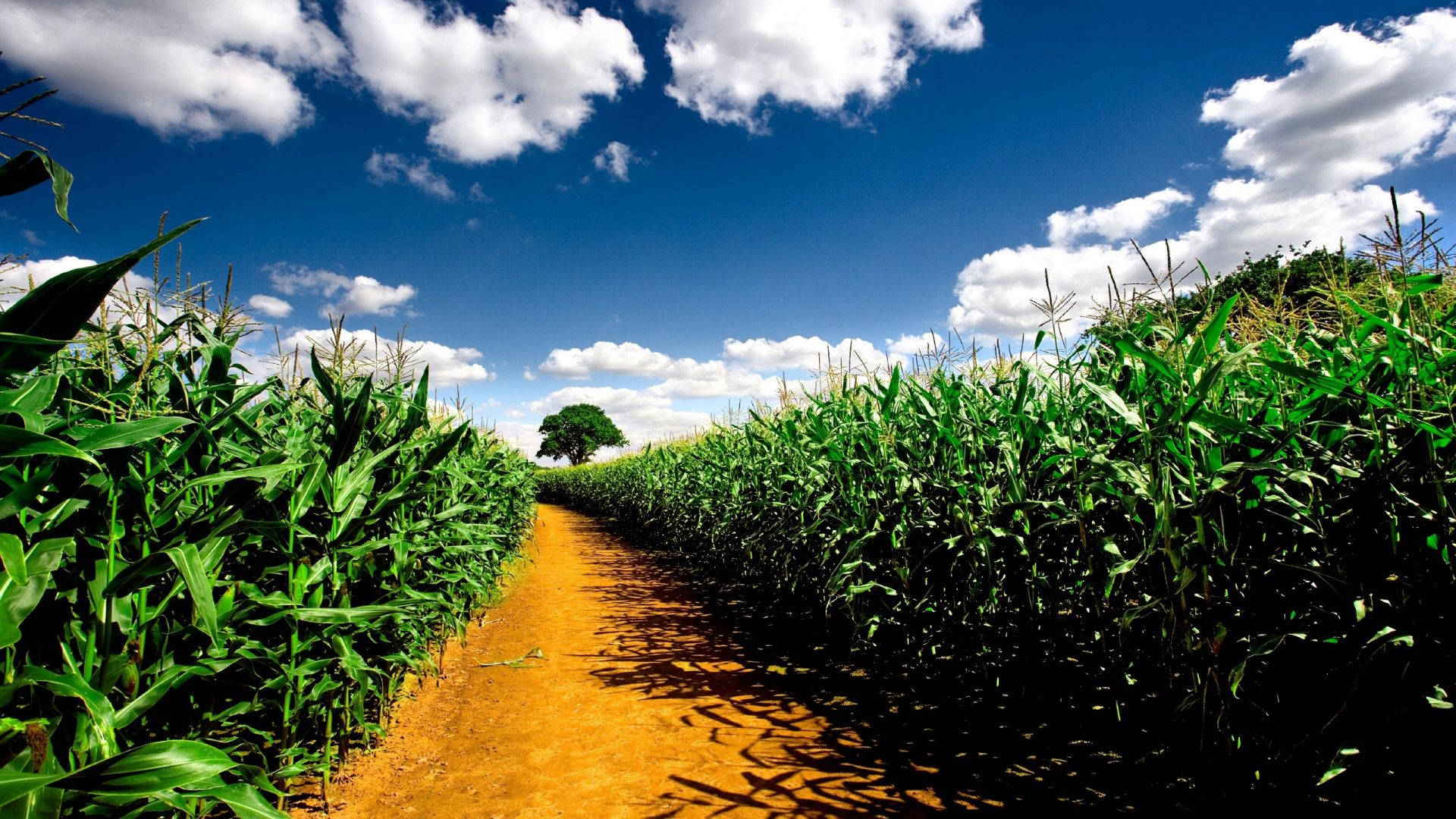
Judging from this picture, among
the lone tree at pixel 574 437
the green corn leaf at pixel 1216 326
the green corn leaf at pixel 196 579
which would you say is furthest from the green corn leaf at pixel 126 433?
the lone tree at pixel 574 437

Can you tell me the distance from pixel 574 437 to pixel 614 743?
63106 mm

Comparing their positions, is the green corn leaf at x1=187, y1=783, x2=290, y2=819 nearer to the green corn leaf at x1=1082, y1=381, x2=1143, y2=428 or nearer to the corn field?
the corn field

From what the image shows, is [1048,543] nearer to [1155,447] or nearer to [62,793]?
[1155,447]

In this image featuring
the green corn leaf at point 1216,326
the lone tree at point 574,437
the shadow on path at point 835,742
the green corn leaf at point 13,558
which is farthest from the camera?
the lone tree at point 574,437

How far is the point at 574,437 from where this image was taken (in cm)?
6469

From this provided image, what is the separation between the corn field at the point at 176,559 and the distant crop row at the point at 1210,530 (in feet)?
8.88

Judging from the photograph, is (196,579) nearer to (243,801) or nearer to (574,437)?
(243,801)

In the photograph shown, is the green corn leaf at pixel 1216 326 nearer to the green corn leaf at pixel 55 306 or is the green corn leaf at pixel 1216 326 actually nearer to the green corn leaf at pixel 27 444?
the green corn leaf at pixel 55 306

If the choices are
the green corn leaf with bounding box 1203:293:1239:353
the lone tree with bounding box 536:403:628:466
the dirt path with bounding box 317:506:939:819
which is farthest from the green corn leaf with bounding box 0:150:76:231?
the lone tree with bounding box 536:403:628:466

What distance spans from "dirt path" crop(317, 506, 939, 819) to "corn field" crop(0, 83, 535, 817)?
17.9 inches

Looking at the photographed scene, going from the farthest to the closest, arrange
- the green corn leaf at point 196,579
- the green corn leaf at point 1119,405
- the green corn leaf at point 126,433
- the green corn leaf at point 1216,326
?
the green corn leaf at point 1119,405, the green corn leaf at point 1216,326, the green corn leaf at point 196,579, the green corn leaf at point 126,433

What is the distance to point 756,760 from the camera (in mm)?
3191

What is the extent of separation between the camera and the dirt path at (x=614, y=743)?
2.89 metres

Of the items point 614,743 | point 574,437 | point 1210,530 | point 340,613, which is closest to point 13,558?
point 340,613
